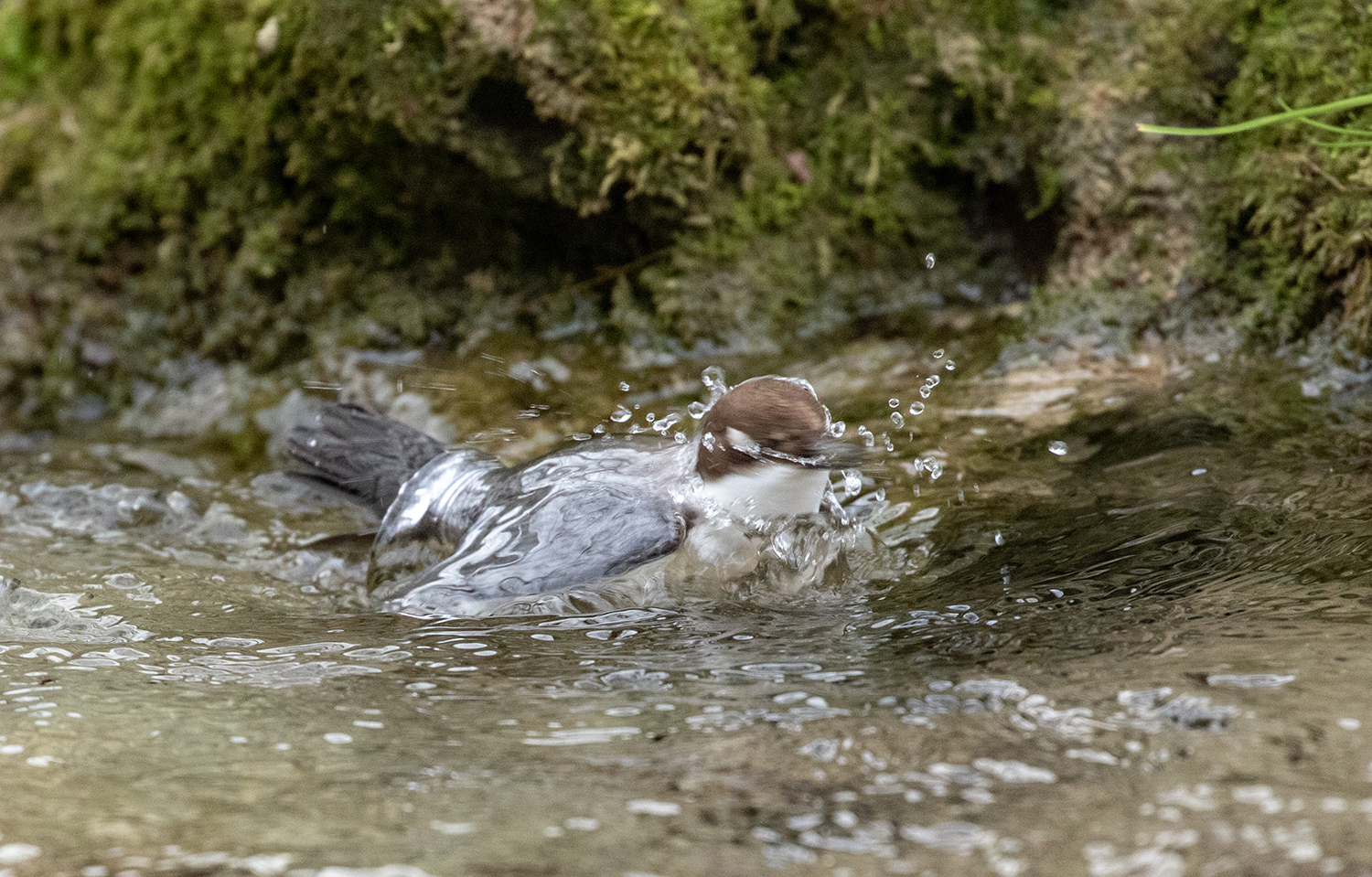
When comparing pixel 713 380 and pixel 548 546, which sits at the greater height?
pixel 713 380

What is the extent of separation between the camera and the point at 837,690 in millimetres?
2422

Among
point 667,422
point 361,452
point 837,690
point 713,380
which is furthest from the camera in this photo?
point 713,380

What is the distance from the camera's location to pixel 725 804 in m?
1.95

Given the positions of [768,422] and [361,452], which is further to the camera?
[361,452]

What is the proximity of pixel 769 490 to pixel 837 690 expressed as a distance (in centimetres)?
121

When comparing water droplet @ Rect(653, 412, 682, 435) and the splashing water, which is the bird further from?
the splashing water

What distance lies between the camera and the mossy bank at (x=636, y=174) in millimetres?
4688

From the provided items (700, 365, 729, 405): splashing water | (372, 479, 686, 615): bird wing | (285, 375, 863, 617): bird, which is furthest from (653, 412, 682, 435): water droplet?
(372, 479, 686, 615): bird wing

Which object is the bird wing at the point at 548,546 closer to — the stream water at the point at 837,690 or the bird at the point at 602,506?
the bird at the point at 602,506

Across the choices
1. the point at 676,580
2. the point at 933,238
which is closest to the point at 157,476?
the point at 676,580

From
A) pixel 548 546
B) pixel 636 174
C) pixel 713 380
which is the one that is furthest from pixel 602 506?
pixel 636 174

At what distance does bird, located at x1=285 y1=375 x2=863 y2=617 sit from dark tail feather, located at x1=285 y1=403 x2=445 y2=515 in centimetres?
17

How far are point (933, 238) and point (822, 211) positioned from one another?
53 cm

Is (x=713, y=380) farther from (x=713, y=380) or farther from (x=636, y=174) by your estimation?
(x=636, y=174)
